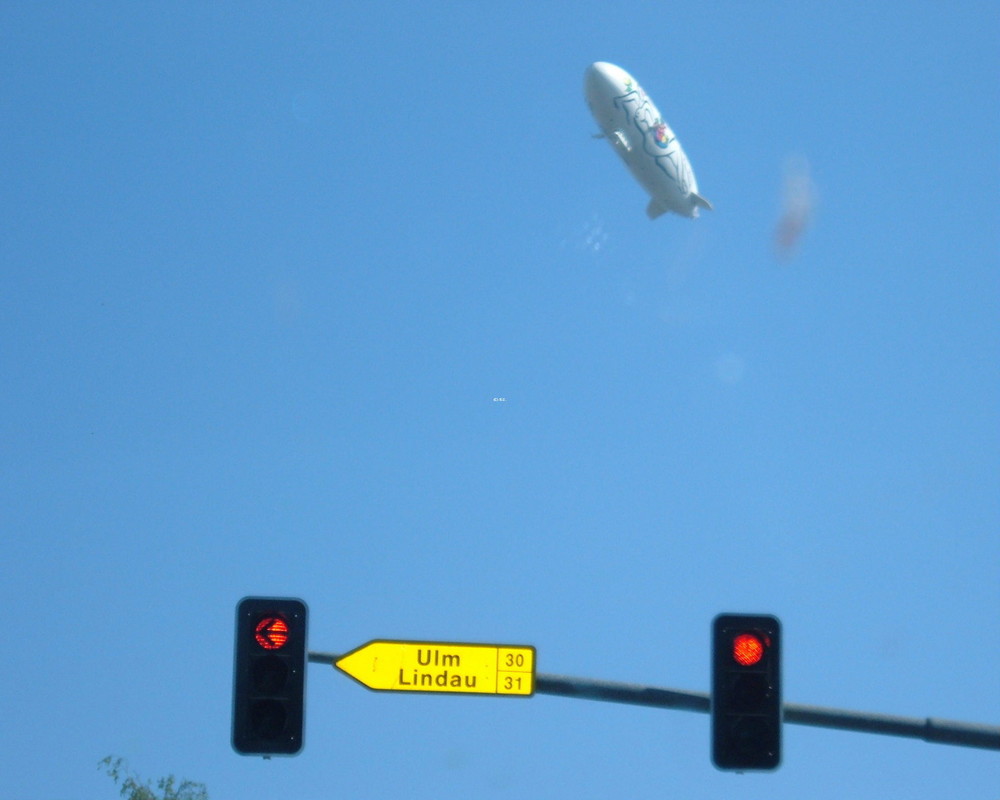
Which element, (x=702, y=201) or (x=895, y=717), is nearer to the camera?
(x=895, y=717)

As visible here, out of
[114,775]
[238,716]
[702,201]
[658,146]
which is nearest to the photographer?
[238,716]

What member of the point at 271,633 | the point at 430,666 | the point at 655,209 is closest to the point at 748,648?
the point at 430,666

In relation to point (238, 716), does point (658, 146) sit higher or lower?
higher

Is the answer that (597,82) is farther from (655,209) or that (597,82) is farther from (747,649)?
(747,649)

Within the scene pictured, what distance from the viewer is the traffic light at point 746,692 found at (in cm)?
1312

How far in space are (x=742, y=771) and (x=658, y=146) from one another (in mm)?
39760

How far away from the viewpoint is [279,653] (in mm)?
13219

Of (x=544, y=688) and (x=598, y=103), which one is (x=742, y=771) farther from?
(x=598, y=103)

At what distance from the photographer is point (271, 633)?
1326 cm

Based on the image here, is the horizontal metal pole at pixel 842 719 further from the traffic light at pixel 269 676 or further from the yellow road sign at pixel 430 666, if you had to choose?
the traffic light at pixel 269 676

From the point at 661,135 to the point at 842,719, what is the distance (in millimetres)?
39523

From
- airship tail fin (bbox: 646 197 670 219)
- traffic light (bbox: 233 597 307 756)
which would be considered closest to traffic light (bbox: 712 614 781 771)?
traffic light (bbox: 233 597 307 756)

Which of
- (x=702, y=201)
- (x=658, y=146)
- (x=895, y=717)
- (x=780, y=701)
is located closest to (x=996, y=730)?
(x=895, y=717)

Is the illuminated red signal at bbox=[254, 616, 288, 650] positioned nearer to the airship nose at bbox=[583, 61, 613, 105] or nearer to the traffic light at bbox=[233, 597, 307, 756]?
the traffic light at bbox=[233, 597, 307, 756]
